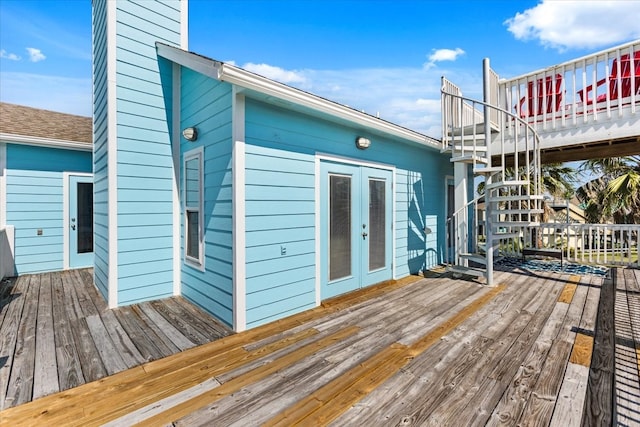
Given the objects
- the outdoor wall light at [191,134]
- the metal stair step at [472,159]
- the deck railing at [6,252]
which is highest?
the outdoor wall light at [191,134]

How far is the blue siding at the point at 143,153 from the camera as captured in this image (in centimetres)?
386

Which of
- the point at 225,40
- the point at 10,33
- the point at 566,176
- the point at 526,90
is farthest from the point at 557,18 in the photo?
the point at 10,33

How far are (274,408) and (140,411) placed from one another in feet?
2.82

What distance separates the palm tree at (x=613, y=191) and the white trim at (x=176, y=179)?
32.8 ft

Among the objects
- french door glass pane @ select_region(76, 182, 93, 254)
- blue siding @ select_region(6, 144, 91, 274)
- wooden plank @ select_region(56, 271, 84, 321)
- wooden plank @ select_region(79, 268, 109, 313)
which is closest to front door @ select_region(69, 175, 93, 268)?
french door glass pane @ select_region(76, 182, 93, 254)

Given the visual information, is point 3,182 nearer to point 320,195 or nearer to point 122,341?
point 122,341

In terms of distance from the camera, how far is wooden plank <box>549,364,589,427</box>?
5.63 feet

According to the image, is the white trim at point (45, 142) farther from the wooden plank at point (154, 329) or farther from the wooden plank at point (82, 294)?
the wooden plank at point (154, 329)

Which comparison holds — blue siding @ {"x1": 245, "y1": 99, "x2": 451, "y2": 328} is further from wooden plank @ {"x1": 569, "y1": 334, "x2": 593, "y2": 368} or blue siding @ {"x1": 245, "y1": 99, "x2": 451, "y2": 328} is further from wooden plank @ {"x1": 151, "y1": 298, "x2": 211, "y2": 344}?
wooden plank @ {"x1": 569, "y1": 334, "x2": 593, "y2": 368}

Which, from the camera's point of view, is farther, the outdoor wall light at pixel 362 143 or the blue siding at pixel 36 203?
the blue siding at pixel 36 203

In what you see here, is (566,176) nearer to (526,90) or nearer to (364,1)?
(526,90)

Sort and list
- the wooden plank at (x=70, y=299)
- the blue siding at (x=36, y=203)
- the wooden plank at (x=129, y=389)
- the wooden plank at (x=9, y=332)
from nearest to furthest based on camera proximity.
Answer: the wooden plank at (x=129, y=389) → the wooden plank at (x=9, y=332) → the wooden plank at (x=70, y=299) → the blue siding at (x=36, y=203)

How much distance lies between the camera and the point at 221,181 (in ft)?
10.9

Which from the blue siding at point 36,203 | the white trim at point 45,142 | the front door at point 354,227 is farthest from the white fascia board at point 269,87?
the blue siding at point 36,203
